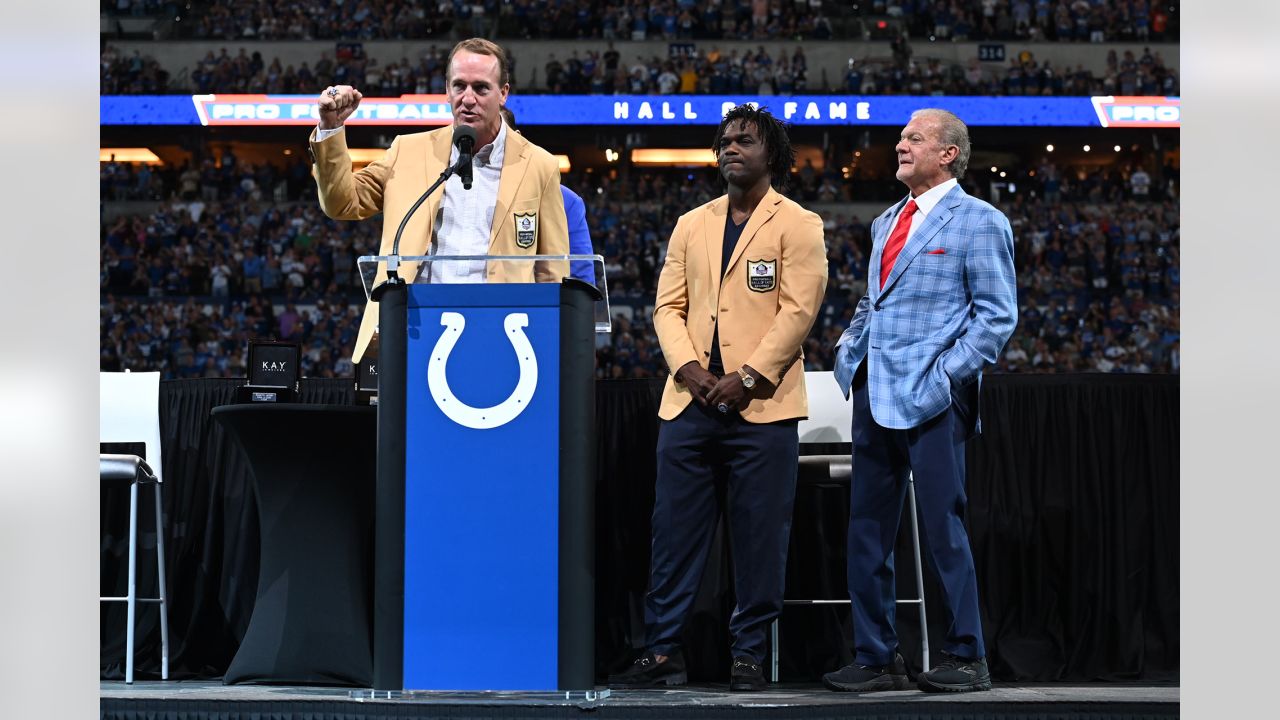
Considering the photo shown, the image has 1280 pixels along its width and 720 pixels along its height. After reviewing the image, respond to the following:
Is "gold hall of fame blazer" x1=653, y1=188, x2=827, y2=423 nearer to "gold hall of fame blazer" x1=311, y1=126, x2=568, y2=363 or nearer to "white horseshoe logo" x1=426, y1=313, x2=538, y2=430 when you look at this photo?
"gold hall of fame blazer" x1=311, y1=126, x2=568, y2=363

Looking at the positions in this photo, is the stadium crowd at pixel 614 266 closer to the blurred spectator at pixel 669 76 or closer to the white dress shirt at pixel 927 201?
the blurred spectator at pixel 669 76

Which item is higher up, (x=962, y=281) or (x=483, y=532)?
(x=962, y=281)

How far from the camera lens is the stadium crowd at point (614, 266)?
1825 cm

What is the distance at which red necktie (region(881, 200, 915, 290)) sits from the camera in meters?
3.63

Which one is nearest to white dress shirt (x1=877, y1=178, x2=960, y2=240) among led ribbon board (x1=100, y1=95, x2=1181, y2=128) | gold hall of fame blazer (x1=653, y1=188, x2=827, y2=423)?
gold hall of fame blazer (x1=653, y1=188, x2=827, y2=423)

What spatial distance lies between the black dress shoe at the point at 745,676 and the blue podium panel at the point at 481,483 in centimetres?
98

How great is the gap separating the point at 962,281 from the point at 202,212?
1869cm

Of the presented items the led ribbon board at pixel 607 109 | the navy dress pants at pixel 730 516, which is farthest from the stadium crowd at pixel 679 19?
the navy dress pants at pixel 730 516

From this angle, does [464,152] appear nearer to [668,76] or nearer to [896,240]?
[896,240]

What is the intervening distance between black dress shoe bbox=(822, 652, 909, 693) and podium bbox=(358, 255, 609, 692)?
1.01 meters
